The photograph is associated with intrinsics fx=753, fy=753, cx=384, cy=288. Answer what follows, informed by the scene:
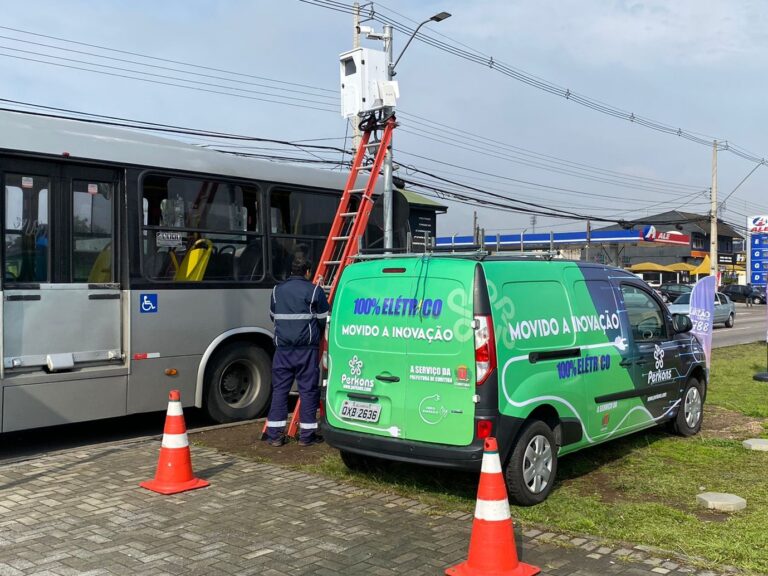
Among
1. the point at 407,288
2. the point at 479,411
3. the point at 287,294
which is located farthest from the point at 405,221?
the point at 479,411

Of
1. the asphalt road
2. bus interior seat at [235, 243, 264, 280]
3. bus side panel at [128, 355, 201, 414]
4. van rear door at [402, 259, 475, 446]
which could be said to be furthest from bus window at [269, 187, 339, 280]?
the asphalt road

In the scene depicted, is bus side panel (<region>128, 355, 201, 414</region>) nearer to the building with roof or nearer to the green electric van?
the green electric van

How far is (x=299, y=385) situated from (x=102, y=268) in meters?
2.54

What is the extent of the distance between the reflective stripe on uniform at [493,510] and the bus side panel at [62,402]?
4940mm

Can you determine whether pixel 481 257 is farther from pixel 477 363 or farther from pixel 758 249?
pixel 758 249

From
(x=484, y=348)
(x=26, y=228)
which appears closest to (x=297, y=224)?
(x=26, y=228)

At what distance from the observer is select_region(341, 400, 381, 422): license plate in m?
6.13

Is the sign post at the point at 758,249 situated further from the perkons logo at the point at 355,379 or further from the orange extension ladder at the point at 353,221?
the perkons logo at the point at 355,379

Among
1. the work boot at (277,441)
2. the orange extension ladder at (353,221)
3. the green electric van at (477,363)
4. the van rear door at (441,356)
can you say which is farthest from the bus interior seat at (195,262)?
the van rear door at (441,356)

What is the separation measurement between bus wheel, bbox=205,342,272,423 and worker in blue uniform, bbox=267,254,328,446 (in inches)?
54.0

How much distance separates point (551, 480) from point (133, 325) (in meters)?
4.80

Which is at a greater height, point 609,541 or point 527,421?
point 527,421

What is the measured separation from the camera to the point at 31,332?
296 inches

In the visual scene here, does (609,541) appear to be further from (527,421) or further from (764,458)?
(764,458)
